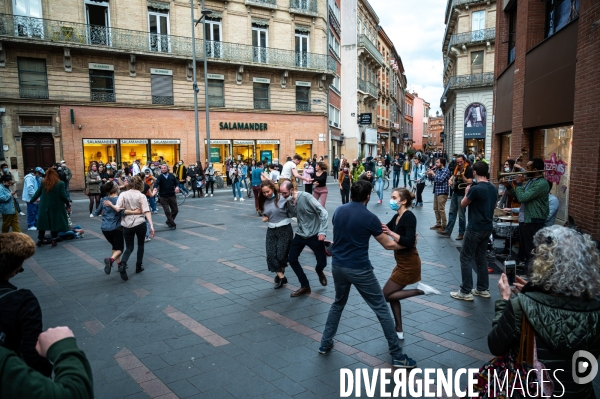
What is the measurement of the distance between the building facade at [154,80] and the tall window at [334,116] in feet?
11.2

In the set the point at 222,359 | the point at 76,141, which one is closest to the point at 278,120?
the point at 76,141

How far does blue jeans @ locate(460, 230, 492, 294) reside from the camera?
6.14 m

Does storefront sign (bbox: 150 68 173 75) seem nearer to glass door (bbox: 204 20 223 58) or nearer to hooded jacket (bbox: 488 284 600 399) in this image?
glass door (bbox: 204 20 223 58)

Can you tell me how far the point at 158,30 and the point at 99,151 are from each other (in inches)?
323

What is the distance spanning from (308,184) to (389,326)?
10821 mm

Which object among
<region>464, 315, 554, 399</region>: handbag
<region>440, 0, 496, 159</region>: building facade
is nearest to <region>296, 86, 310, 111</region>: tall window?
<region>440, 0, 496, 159</region>: building facade

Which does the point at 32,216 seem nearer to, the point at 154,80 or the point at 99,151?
the point at 99,151

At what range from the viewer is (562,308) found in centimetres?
221

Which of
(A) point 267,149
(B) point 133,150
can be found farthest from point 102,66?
(A) point 267,149

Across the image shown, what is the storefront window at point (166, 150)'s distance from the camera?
2623 centimetres

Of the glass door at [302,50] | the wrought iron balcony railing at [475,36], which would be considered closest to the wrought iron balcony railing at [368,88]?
the wrought iron balcony railing at [475,36]

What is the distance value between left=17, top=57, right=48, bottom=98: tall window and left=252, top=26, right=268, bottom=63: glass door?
41.0ft

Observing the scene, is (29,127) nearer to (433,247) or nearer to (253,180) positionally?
(253,180)

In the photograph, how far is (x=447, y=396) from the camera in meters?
3.88
